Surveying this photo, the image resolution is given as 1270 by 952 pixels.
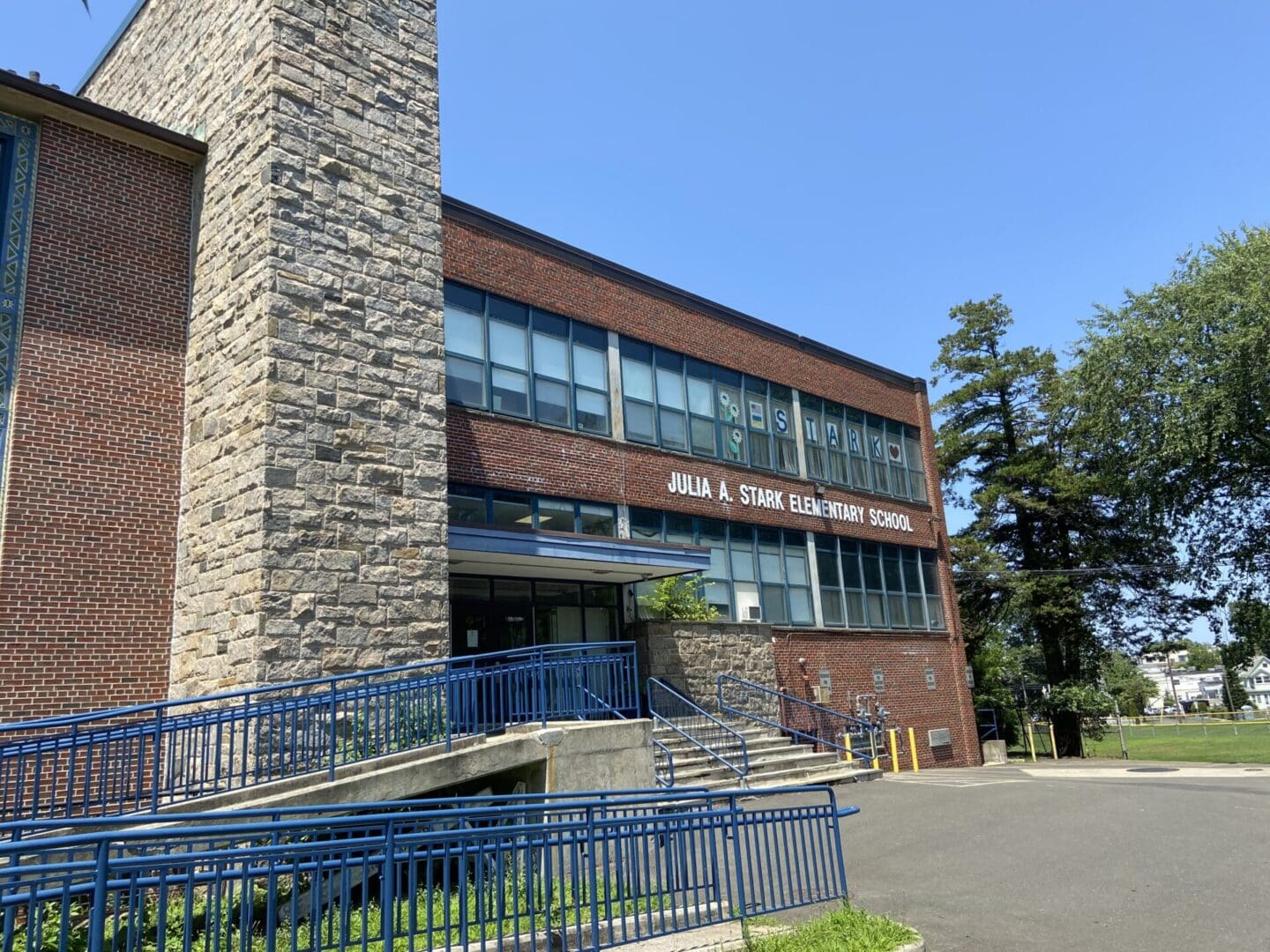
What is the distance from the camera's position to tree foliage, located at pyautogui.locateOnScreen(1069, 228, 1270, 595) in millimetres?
26609

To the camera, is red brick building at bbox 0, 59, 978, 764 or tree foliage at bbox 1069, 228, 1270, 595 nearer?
red brick building at bbox 0, 59, 978, 764

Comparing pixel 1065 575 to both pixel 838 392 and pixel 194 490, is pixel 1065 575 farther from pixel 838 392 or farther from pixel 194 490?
pixel 194 490

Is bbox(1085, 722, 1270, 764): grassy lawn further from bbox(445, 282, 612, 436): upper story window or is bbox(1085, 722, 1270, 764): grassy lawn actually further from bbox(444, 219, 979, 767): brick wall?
bbox(445, 282, 612, 436): upper story window

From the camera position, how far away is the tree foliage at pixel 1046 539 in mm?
33219

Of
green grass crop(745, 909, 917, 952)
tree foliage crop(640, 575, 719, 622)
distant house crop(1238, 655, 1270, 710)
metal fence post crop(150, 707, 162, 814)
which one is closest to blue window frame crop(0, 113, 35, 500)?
metal fence post crop(150, 707, 162, 814)

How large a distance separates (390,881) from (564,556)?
935 cm

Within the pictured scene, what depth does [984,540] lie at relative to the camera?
118 feet

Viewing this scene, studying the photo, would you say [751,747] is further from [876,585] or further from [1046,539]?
[1046,539]

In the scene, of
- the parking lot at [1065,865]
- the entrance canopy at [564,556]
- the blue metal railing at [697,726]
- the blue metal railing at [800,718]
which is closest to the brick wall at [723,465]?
the blue metal railing at [800,718]

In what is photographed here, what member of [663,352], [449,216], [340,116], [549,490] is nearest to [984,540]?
[663,352]

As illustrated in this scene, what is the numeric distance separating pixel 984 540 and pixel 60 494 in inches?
1240

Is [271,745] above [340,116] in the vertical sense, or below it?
below

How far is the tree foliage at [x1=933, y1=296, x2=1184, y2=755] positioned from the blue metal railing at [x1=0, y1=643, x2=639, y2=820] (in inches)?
999

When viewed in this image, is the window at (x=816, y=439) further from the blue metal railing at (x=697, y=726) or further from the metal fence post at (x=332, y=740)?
the metal fence post at (x=332, y=740)
